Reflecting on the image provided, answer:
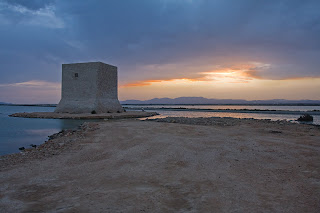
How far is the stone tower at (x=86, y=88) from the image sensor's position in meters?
28.3

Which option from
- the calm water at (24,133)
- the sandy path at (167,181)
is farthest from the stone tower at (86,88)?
the sandy path at (167,181)

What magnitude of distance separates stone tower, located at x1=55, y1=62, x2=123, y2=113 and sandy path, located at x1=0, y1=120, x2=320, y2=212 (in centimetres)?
2284

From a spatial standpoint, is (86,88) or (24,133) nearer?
(24,133)

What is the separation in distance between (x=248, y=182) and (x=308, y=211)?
1.12 metres

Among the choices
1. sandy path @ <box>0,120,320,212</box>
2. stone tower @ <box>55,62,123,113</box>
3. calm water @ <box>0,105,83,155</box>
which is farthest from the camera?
stone tower @ <box>55,62,123,113</box>

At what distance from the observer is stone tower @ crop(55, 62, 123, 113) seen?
1113 inches

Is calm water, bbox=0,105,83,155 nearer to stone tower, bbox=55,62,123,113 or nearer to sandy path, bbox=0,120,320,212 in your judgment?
sandy path, bbox=0,120,320,212

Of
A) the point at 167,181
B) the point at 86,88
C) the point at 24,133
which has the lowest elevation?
the point at 24,133

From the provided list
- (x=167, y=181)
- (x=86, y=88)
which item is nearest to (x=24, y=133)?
(x=167, y=181)

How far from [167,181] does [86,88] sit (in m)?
27.1

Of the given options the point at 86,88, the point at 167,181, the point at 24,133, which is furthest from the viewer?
the point at 86,88

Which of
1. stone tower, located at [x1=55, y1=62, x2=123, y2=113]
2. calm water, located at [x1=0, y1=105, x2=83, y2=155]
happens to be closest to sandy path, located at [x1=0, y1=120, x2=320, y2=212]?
calm water, located at [x1=0, y1=105, x2=83, y2=155]

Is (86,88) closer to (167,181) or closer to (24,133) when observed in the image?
(24,133)

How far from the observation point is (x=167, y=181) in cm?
375
